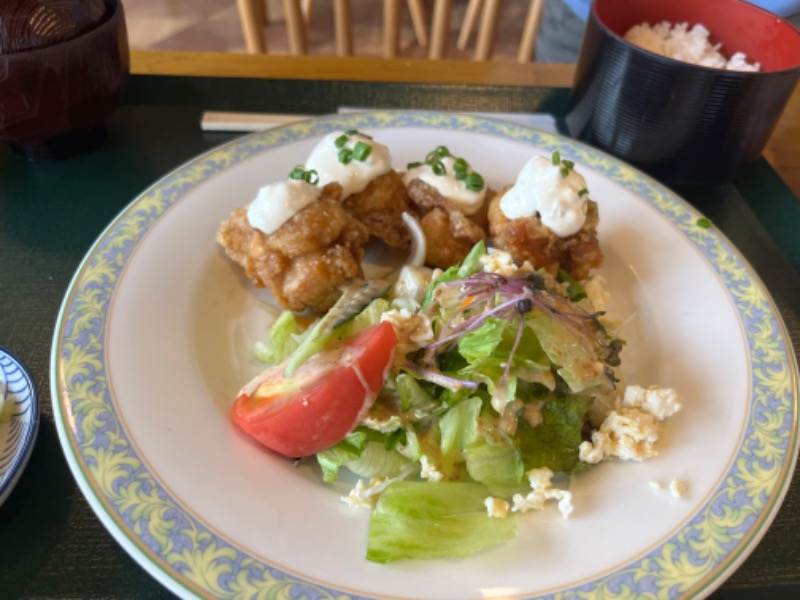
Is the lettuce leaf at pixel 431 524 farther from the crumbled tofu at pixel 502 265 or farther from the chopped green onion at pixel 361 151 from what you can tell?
the chopped green onion at pixel 361 151

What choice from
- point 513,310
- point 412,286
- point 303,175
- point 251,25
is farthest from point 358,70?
point 513,310

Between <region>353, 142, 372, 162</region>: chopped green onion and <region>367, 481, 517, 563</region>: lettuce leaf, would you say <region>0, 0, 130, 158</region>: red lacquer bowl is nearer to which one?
<region>353, 142, 372, 162</region>: chopped green onion

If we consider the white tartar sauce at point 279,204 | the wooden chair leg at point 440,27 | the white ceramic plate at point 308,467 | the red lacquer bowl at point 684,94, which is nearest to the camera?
the white ceramic plate at point 308,467

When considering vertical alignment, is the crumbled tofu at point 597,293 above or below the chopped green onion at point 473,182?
below

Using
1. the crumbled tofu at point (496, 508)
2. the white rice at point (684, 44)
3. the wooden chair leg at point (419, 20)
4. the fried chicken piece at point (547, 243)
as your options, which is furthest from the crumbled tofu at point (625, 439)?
the wooden chair leg at point (419, 20)

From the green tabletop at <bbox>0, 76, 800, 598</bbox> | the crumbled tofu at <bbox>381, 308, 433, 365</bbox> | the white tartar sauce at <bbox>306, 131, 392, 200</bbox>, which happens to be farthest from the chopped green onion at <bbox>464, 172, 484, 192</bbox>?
the green tabletop at <bbox>0, 76, 800, 598</bbox>

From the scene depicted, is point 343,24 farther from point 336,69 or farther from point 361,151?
point 361,151

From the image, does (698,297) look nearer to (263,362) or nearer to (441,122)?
(441,122)
